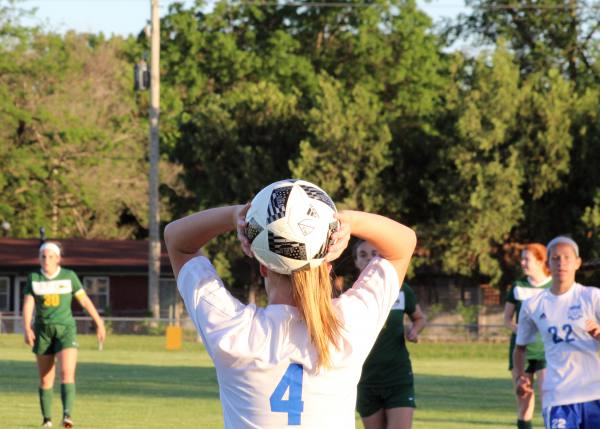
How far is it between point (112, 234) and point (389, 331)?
2194 inches

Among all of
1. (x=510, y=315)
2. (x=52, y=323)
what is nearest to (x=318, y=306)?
(x=510, y=315)

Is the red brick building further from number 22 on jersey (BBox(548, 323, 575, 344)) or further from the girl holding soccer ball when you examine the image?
the girl holding soccer ball

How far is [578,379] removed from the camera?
340 inches

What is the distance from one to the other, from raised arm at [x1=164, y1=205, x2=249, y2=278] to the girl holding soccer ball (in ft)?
0.07

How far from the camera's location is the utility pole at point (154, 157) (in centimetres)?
4312

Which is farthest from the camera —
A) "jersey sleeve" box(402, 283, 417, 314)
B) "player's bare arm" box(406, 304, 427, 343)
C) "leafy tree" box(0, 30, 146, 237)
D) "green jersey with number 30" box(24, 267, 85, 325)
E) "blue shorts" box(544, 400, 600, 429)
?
"leafy tree" box(0, 30, 146, 237)

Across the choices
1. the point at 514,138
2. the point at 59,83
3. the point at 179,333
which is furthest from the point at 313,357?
the point at 59,83

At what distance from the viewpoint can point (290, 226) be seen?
3359 mm

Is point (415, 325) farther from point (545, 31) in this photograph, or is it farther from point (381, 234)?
point (545, 31)

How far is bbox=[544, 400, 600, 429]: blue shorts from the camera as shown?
8484mm

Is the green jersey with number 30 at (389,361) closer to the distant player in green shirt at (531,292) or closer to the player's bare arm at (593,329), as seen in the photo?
the player's bare arm at (593,329)

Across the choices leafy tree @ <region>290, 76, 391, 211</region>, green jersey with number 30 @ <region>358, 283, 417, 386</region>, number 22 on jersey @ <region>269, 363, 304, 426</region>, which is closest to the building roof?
leafy tree @ <region>290, 76, 391, 211</region>

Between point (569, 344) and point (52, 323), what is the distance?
759 centimetres

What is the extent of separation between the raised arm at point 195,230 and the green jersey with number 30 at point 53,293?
1127 cm
